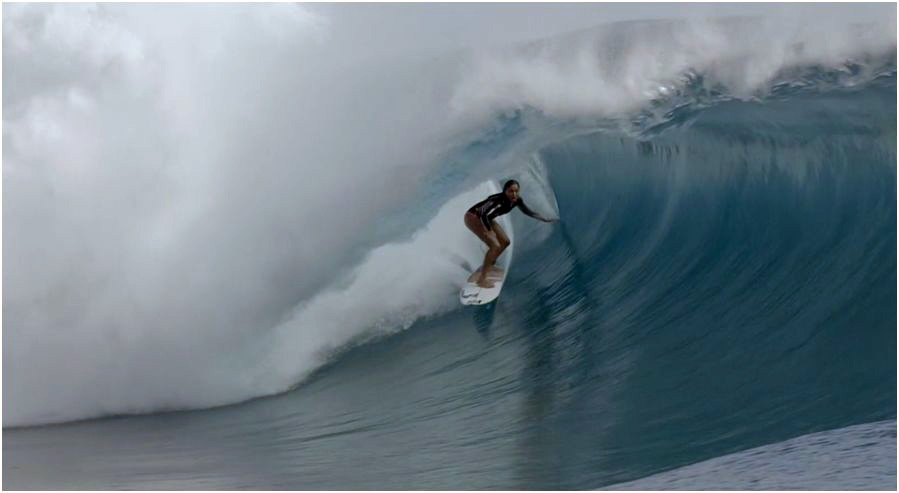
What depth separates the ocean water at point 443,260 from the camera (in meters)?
5.58

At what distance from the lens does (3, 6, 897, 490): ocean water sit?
220 inches

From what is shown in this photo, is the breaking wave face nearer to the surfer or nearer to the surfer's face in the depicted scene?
the surfer

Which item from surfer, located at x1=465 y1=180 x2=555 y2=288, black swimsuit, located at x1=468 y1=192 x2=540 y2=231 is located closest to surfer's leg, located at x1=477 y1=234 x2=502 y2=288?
surfer, located at x1=465 y1=180 x2=555 y2=288

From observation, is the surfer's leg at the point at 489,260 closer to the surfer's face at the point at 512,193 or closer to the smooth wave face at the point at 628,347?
the smooth wave face at the point at 628,347

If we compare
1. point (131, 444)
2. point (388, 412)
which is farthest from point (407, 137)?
point (131, 444)

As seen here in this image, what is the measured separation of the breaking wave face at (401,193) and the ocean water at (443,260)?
2 centimetres

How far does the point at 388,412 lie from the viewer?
6102mm

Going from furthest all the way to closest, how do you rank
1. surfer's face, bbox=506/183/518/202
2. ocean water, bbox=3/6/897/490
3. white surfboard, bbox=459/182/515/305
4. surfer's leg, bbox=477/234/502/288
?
white surfboard, bbox=459/182/515/305 < surfer's leg, bbox=477/234/502/288 < surfer's face, bbox=506/183/518/202 < ocean water, bbox=3/6/897/490

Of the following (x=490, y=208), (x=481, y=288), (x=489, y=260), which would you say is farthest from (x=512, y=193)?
(x=481, y=288)

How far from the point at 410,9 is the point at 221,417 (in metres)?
3.84

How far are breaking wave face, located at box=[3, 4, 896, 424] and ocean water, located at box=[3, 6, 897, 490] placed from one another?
20mm

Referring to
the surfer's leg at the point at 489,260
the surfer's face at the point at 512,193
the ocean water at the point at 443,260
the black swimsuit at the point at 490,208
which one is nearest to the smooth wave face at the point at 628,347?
the ocean water at the point at 443,260

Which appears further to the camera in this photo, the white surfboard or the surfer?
the white surfboard

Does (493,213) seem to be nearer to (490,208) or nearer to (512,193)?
(490,208)
